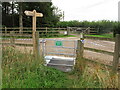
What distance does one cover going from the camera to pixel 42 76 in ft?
11.3

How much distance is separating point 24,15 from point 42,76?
54.9 feet

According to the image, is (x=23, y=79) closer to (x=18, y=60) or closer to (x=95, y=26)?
(x=18, y=60)

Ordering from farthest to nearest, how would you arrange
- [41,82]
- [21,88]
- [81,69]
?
1. [81,69]
2. [41,82]
3. [21,88]

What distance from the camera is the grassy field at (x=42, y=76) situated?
9.21 feet

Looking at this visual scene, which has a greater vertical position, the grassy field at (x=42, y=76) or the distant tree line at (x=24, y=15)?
the distant tree line at (x=24, y=15)

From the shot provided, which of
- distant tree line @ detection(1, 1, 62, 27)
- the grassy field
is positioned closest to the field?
the grassy field

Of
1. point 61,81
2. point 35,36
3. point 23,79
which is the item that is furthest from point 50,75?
point 35,36

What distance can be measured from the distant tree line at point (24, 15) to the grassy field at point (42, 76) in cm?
1435

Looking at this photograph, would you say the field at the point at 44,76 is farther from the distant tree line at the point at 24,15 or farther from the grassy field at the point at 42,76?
the distant tree line at the point at 24,15

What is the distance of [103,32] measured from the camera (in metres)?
23.3

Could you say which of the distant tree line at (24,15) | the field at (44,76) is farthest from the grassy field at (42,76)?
the distant tree line at (24,15)

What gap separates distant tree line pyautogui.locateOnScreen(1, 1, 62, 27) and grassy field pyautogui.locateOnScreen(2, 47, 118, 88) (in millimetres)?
14352

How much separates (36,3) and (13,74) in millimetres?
15498

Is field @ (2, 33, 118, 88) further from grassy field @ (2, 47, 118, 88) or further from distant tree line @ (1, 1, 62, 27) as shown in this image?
distant tree line @ (1, 1, 62, 27)
